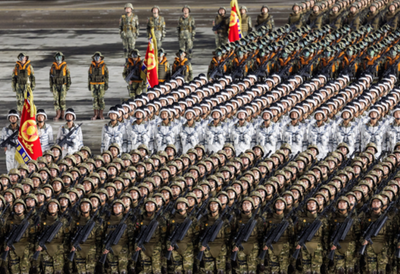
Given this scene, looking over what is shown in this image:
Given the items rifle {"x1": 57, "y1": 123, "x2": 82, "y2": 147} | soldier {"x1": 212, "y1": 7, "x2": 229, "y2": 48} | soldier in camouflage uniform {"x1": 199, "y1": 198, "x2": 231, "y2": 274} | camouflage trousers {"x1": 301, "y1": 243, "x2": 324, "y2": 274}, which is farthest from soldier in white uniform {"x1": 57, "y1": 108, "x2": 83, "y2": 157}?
soldier {"x1": 212, "y1": 7, "x2": 229, "y2": 48}

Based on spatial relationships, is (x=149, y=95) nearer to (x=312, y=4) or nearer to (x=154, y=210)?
(x=154, y=210)

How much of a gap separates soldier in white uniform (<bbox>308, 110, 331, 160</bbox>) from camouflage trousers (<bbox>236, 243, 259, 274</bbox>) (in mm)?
7872

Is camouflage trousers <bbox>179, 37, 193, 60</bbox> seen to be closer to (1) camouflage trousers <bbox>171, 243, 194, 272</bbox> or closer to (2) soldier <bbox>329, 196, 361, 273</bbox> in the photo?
(1) camouflage trousers <bbox>171, 243, 194, 272</bbox>

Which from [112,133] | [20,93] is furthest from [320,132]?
[20,93]

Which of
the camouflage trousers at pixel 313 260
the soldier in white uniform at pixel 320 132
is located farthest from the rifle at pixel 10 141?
the camouflage trousers at pixel 313 260

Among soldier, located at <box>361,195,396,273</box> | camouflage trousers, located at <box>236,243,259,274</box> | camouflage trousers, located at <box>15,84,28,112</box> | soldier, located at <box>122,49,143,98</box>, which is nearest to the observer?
soldier, located at <box>361,195,396,273</box>

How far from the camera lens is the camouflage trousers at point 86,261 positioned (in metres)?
23.0

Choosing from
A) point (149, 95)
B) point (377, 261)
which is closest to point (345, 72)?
point (149, 95)

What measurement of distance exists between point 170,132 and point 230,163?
4.70m

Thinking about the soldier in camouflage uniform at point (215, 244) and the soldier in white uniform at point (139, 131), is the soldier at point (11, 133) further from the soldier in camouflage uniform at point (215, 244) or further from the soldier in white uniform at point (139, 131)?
the soldier in camouflage uniform at point (215, 244)

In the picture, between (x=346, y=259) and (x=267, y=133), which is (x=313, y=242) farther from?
(x=267, y=133)

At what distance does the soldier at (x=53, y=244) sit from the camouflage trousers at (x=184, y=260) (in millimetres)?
2518

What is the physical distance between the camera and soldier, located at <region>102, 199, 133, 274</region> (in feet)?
75.2

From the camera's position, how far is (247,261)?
75.3ft
